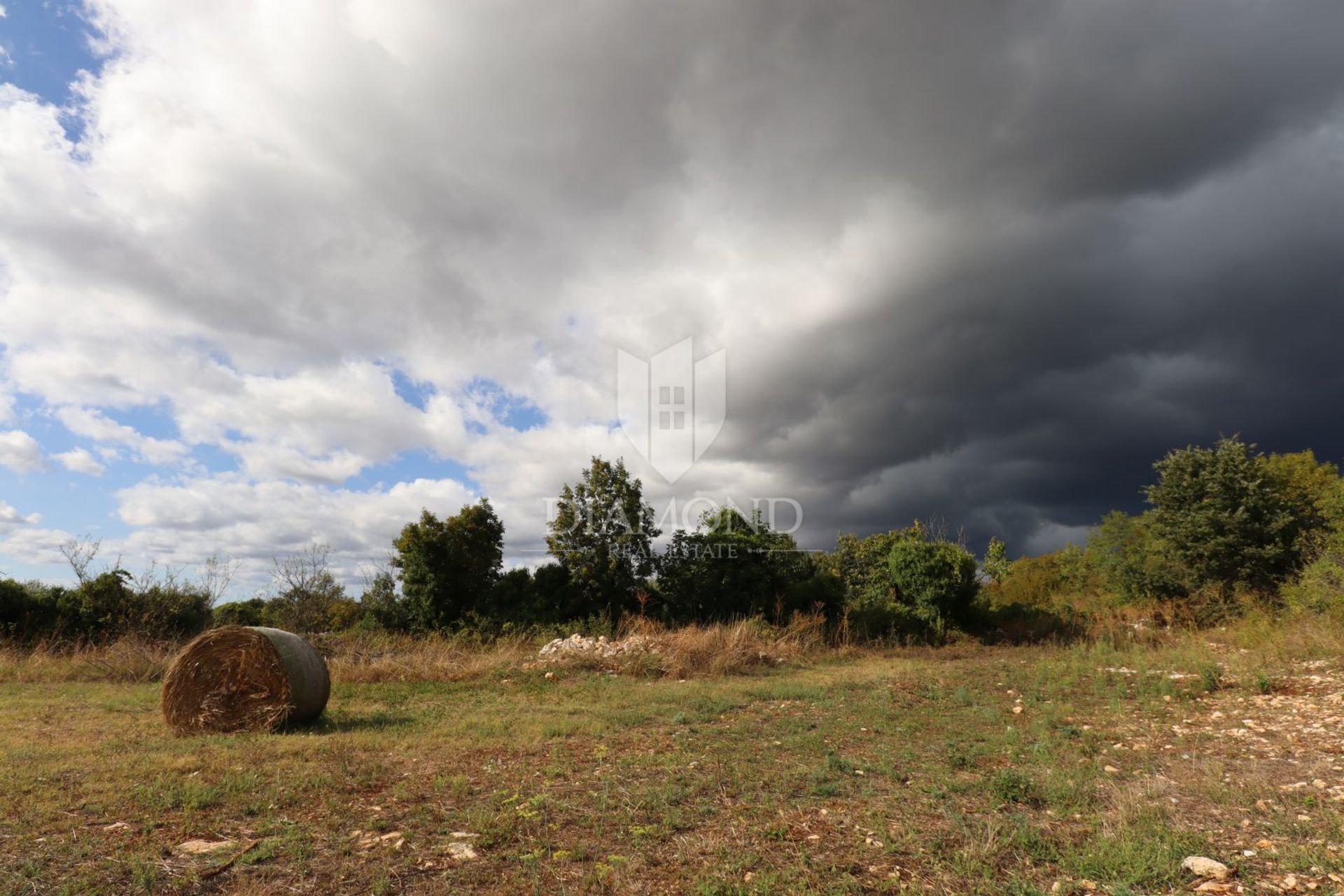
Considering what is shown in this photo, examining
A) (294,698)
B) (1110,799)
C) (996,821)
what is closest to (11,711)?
(294,698)

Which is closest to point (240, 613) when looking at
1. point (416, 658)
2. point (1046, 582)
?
point (416, 658)

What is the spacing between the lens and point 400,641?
1519 centimetres

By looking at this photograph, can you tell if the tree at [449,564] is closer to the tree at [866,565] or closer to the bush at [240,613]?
the bush at [240,613]

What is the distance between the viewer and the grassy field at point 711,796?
3.37m

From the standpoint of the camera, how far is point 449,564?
60.0 ft

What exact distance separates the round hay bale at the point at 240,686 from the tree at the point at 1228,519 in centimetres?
2227

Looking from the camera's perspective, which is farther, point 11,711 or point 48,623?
point 48,623

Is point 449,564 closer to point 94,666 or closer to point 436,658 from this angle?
point 436,658

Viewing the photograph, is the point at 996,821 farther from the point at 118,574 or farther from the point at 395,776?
the point at 118,574

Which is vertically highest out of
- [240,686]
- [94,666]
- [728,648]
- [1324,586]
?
[1324,586]

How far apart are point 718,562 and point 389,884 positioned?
16.3m

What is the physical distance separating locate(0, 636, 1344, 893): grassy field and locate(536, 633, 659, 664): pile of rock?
4202 mm

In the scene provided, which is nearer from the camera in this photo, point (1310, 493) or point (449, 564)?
point (449, 564)

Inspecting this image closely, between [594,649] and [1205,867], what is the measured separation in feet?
37.7
